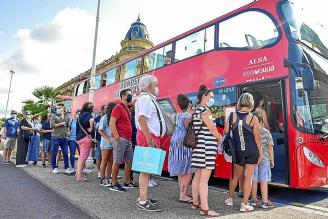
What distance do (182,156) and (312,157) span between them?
7.59ft

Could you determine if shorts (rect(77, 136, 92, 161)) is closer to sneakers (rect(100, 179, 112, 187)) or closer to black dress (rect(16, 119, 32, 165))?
sneakers (rect(100, 179, 112, 187))

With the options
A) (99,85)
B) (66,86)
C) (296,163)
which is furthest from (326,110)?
(66,86)

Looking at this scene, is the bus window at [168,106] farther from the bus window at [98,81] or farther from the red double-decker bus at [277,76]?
the bus window at [98,81]

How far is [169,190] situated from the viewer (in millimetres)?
5695

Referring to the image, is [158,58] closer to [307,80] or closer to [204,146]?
[307,80]

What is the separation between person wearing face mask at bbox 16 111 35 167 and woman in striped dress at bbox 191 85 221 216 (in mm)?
7153

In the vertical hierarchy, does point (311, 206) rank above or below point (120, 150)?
below

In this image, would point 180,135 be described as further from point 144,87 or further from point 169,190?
point 169,190

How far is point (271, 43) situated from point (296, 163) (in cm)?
224

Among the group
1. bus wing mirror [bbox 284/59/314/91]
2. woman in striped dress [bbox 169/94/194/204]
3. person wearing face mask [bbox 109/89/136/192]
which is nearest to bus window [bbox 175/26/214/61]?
bus wing mirror [bbox 284/59/314/91]

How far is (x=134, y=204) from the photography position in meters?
4.35

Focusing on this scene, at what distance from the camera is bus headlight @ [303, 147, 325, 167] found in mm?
5085

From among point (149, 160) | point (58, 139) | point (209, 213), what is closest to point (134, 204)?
point (149, 160)

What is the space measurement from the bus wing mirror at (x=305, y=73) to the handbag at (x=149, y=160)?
2.83 metres
